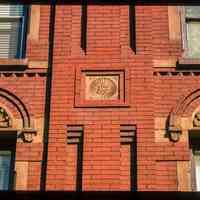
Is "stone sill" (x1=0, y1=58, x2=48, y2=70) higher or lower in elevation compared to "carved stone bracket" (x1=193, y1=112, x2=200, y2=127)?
higher

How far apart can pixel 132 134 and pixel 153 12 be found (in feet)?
7.96

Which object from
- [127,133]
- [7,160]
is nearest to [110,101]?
[127,133]

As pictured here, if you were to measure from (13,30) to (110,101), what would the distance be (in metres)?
2.47

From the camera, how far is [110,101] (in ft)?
33.4

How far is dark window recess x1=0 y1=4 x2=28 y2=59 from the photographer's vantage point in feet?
36.3

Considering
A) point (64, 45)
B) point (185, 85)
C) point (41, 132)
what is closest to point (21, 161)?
point (41, 132)

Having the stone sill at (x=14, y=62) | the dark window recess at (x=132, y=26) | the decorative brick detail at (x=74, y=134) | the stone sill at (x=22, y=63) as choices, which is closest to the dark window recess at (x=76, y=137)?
the decorative brick detail at (x=74, y=134)

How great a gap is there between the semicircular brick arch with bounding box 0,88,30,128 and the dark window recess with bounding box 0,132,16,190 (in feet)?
1.05

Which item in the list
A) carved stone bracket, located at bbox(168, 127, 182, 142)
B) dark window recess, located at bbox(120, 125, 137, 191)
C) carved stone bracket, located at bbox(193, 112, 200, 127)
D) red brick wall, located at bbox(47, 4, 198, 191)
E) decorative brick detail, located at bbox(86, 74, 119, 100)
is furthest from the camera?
decorative brick detail, located at bbox(86, 74, 119, 100)

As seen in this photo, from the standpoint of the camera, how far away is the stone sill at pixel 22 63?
10.5 meters

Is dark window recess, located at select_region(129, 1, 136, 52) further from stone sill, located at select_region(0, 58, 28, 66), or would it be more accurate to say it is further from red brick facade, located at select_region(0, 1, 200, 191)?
stone sill, located at select_region(0, 58, 28, 66)

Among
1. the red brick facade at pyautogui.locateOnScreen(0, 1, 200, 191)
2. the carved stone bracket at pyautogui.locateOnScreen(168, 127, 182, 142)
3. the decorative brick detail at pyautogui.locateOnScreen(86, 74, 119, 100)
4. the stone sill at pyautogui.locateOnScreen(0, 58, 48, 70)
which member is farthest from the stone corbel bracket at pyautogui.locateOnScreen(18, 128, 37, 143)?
the carved stone bracket at pyautogui.locateOnScreen(168, 127, 182, 142)

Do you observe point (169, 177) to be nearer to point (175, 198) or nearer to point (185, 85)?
point (175, 198)

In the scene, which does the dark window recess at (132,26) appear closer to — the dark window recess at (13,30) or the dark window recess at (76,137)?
the dark window recess at (76,137)
